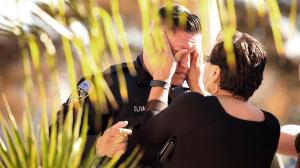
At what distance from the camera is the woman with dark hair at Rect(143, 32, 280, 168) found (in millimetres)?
1876

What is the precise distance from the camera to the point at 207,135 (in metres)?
1.88

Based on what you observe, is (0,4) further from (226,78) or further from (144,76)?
(144,76)

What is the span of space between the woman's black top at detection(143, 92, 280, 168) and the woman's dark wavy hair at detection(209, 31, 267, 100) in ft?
0.23

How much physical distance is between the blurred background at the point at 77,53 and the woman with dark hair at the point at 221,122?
0.12 metres

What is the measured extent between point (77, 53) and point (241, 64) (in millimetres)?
561

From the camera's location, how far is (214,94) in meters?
1.97

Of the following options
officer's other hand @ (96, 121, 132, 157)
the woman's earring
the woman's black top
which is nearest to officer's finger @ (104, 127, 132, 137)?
officer's other hand @ (96, 121, 132, 157)

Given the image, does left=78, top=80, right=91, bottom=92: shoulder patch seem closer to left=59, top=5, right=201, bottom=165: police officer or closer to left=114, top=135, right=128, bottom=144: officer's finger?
left=59, top=5, right=201, bottom=165: police officer

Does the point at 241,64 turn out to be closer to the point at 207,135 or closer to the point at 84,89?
the point at 207,135

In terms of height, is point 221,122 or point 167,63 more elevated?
point 167,63

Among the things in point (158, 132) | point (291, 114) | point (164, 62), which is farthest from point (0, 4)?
point (291, 114)

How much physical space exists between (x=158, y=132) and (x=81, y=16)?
0.65 meters

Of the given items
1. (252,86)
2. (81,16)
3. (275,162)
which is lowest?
(275,162)

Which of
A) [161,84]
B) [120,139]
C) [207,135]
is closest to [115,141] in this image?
[120,139]
